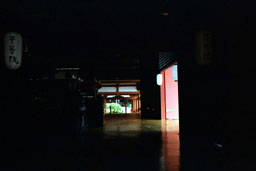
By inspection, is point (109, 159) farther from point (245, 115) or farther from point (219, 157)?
point (245, 115)

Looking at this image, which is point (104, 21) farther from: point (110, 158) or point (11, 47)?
point (110, 158)

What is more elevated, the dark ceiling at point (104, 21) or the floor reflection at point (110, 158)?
the dark ceiling at point (104, 21)

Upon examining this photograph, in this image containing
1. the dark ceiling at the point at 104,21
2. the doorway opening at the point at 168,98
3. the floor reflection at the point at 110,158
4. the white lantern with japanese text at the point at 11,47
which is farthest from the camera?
the doorway opening at the point at 168,98

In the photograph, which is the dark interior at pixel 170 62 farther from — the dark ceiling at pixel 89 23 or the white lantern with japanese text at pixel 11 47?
the white lantern with japanese text at pixel 11 47

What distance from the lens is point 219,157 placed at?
357 cm

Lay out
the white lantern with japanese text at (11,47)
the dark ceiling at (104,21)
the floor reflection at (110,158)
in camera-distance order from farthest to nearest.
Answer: the white lantern with japanese text at (11,47)
the dark ceiling at (104,21)
the floor reflection at (110,158)

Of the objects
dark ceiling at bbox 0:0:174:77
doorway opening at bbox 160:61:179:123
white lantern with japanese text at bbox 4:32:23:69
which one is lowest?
doorway opening at bbox 160:61:179:123

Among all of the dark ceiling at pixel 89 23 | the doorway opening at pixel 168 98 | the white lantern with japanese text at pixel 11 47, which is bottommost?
the doorway opening at pixel 168 98

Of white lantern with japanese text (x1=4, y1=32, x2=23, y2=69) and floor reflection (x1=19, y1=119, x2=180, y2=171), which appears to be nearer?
floor reflection (x1=19, y1=119, x2=180, y2=171)

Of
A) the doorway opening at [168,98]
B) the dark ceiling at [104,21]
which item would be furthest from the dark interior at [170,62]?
the doorway opening at [168,98]

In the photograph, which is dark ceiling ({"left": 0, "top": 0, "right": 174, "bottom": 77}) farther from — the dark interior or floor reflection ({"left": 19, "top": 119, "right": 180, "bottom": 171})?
floor reflection ({"left": 19, "top": 119, "right": 180, "bottom": 171})

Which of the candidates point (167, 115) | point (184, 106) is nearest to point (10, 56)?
point (184, 106)

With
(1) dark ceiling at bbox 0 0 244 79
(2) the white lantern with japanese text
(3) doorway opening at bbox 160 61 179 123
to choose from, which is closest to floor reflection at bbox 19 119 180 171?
(2) the white lantern with japanese text

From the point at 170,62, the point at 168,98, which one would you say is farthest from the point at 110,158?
the point at 168,98
